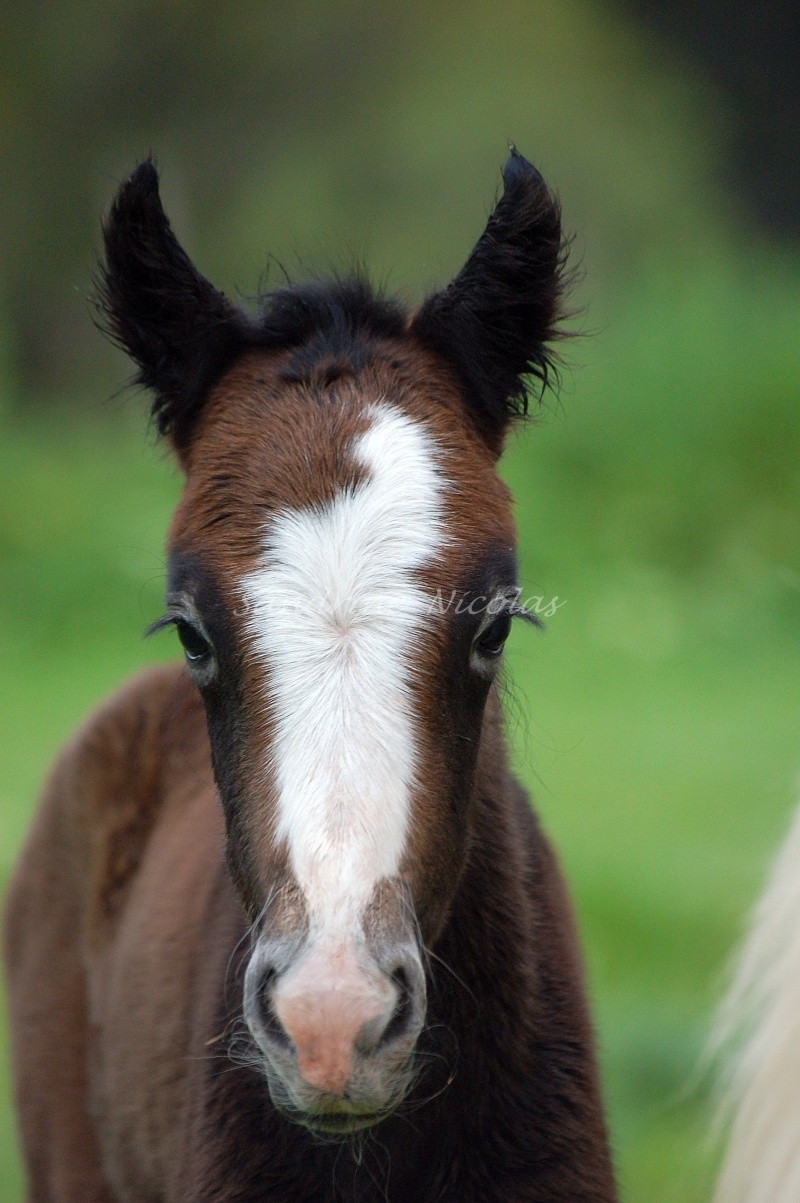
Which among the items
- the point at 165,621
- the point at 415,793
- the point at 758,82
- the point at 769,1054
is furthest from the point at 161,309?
the point at 758,82

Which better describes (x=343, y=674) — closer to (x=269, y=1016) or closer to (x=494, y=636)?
(x=494, y=636)

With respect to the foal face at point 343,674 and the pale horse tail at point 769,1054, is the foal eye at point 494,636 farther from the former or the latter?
the pale horse tail at point 769,1054

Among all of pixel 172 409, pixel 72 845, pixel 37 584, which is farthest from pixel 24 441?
pixel 172 409

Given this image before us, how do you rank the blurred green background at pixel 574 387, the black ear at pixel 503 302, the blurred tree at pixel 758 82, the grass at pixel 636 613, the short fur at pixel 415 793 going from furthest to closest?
the blurred tree at pixel 758 82, the blurred green background at pixel 574 387, the grass at pixel 636 613, the black ear at pixel 503 302, the short fur at pixel 415 793

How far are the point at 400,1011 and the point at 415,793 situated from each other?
36cm

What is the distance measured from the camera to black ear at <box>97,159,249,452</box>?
9.48 feet

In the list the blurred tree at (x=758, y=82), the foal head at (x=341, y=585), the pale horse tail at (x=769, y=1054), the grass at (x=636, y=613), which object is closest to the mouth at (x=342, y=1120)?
the foal head at (x=341, y=585)

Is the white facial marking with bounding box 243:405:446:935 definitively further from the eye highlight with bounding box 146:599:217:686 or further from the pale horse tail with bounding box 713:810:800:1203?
the pale horse tail with bounding box 713:810:800:1203

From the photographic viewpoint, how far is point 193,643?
2.69 m

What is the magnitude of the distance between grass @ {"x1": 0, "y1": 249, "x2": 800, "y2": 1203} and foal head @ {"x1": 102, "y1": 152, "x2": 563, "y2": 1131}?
3.58m

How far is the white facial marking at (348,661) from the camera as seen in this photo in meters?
2.33

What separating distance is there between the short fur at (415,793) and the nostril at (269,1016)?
0.10 meters

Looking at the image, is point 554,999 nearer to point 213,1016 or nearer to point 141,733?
point 213,1016

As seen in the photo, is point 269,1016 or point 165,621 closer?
point 269,1016
